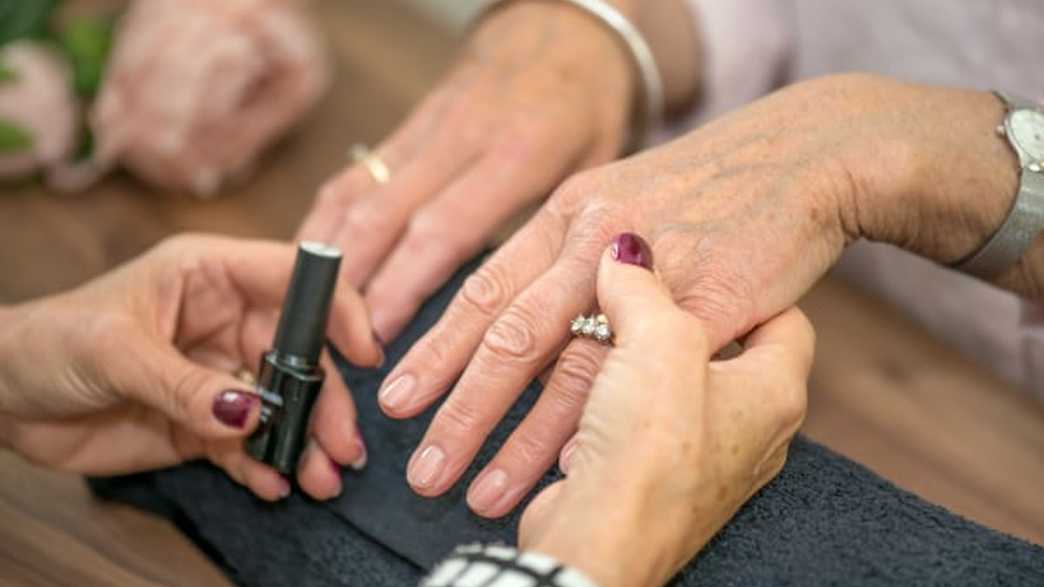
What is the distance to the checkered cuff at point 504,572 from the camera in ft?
1.62

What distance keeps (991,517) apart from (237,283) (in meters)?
0.58

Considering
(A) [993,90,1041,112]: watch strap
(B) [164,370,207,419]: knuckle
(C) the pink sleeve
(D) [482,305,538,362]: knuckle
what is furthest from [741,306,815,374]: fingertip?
(C) the pink sleeve

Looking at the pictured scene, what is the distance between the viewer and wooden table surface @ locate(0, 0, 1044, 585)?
2.58ft

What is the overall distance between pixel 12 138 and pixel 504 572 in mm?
834

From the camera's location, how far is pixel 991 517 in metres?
0.89

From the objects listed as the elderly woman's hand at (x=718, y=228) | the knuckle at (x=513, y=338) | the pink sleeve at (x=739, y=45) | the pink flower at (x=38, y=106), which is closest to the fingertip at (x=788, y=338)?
the elderly woman's hand at (x=718, y=228)

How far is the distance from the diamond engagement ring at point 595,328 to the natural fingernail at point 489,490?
9cm

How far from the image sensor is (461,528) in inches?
27.7

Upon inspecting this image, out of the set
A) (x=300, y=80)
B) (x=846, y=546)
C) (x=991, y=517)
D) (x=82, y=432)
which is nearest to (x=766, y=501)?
(x=846, y=546)

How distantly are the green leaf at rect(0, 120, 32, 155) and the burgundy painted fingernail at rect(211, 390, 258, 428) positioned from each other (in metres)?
0.55

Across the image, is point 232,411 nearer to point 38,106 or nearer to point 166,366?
point 166,366

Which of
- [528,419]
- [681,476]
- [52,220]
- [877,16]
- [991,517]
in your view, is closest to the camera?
[681,476]

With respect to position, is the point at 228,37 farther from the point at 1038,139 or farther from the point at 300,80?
the point at 1038,139

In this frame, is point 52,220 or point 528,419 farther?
point 52,220
